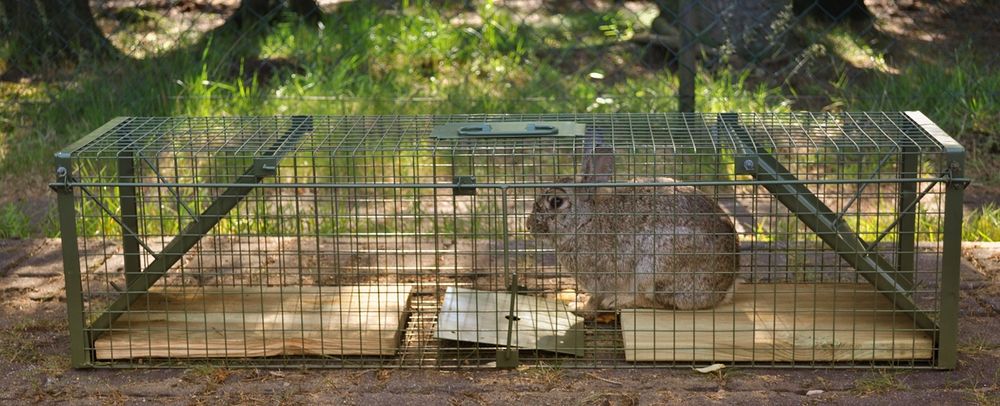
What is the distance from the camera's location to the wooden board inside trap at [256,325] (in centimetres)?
457

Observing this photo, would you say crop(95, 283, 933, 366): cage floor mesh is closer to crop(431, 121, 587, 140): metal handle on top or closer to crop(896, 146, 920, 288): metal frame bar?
crop(896, 146, 920, 288): metal frame bar

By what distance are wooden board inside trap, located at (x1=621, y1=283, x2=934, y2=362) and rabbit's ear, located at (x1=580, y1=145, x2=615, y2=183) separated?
536 millimetres

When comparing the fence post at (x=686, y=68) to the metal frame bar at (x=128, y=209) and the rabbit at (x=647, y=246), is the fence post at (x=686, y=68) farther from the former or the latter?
the metal frame bar at (x=128, y=209)

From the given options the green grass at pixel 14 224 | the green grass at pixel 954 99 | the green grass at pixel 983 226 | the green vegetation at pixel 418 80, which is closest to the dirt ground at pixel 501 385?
the green grass at pixel 983 226

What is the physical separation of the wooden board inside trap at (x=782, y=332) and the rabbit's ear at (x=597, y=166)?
54 cm

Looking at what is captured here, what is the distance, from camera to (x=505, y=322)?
4.81 m

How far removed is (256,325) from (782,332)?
1984mm

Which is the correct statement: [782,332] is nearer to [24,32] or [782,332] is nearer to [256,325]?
[256,325]

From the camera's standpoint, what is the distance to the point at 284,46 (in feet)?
28.3

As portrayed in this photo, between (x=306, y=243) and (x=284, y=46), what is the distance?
9.20ft

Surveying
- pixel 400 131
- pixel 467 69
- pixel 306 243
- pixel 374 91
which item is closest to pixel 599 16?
pixel 467 69

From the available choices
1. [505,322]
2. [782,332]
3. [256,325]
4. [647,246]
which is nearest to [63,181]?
[256,325]

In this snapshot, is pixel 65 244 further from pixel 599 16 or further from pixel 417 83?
pixel 599 16

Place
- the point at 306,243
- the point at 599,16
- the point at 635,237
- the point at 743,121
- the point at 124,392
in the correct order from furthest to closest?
the point at 599,16, the point at 306,243, the point at 743,121, the point at 635,237, the point at 124,392
